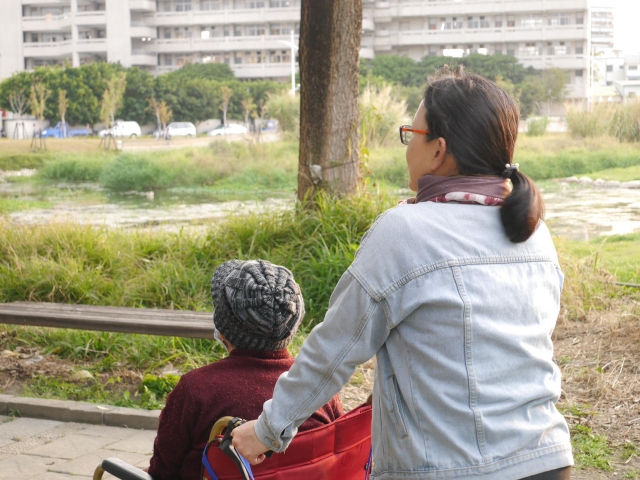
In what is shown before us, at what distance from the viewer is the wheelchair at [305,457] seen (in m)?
1.94

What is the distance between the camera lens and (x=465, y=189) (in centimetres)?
179

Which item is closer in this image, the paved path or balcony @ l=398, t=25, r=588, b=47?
the paved path

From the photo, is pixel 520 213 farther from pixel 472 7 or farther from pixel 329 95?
pixel 472 7

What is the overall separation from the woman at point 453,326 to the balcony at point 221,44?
255 feet

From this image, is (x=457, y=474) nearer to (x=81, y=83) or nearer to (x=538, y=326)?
(x=538, y=326)

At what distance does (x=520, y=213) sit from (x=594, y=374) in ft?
11.7

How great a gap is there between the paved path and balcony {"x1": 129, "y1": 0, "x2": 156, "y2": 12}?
74.3 metres

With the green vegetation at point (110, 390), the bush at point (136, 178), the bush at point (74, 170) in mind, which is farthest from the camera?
the bush at point (74, 170)

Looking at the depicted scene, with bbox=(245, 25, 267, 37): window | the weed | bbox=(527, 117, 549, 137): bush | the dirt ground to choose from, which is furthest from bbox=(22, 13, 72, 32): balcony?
the weed

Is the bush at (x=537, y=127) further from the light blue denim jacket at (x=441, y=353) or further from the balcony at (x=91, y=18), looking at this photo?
the balcony at (x=91, y=18)

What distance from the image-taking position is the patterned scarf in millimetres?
1779

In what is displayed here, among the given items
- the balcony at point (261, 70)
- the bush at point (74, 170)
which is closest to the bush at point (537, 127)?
the bush at point (74, 170)

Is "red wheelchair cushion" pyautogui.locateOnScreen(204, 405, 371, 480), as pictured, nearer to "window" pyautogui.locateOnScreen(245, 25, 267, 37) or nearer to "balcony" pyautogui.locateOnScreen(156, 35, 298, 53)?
"balcony" pyautogui.locateOnScreen(156, 35, 298, 53)

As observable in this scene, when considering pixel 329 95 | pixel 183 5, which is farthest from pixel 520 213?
pixel 183 5
